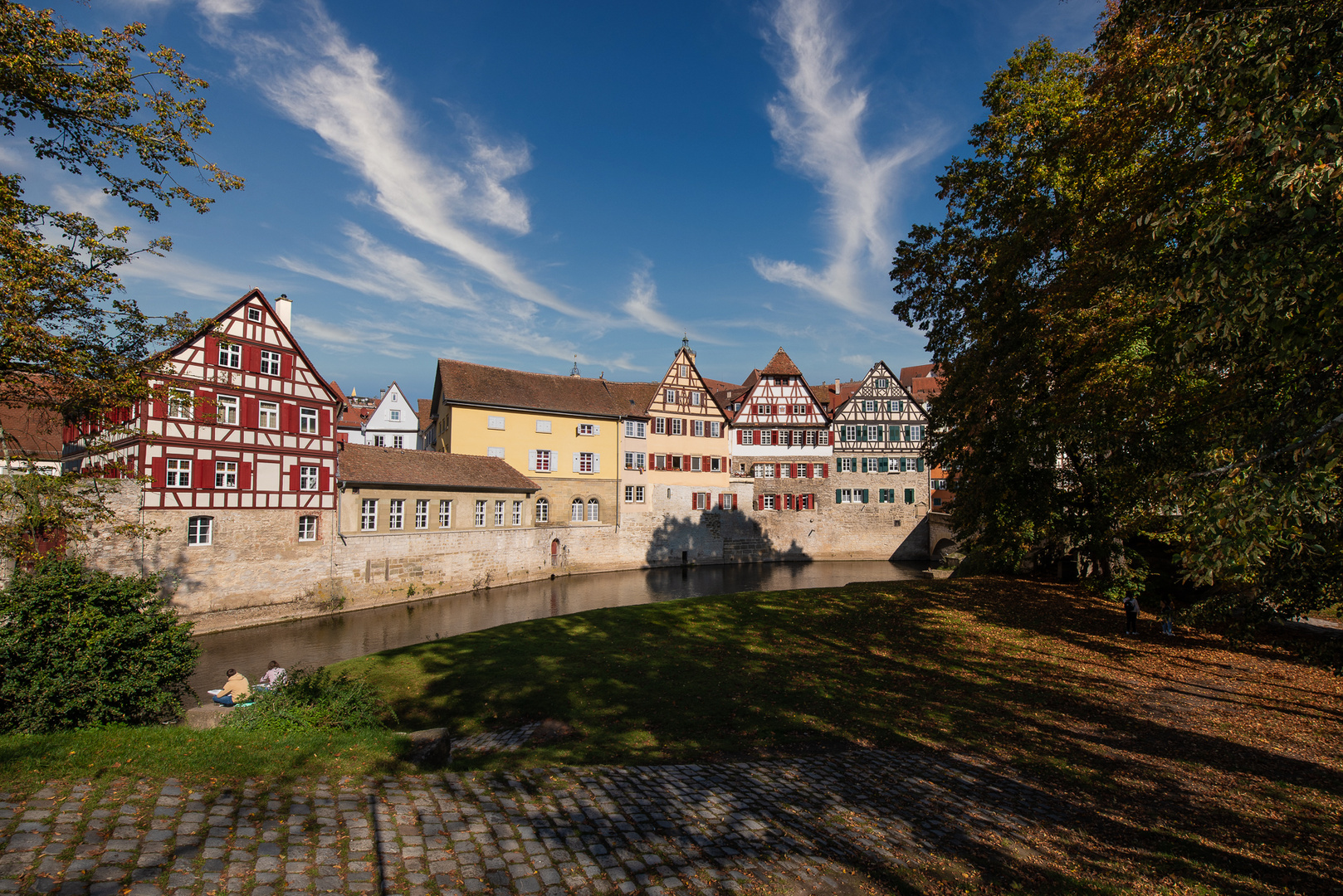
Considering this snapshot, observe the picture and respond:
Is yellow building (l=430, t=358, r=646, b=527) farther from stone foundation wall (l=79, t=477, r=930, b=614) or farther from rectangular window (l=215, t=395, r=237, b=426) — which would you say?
rectangular window (l=215, t=395, r=237, b=426)

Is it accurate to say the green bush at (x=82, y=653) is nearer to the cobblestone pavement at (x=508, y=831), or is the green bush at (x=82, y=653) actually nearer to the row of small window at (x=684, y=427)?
the cobblestone pavement at (x=508, y=831)

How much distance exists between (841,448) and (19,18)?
4680 cm

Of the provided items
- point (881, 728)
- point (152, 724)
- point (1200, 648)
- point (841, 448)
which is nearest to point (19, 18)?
point (152, 724)

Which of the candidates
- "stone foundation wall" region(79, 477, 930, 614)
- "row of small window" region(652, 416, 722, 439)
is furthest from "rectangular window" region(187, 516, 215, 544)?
"row of small window" region(652, 416, 722, 439)

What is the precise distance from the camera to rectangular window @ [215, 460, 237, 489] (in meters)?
24.0

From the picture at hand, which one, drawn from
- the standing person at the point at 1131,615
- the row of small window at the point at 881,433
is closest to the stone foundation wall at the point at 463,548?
the row of small window at the point at 881,433

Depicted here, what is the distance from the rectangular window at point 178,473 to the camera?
22.8m

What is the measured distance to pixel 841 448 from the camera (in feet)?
161

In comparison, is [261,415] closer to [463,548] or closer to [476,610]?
[463,548]

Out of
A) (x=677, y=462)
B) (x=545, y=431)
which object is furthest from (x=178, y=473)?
(x=677, y=462)

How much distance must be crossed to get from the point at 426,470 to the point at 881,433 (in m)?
Result: 33.7

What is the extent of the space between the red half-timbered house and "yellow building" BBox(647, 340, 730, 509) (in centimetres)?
2121

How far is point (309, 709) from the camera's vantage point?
7461mm

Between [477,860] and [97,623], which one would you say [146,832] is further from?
[97,623]
